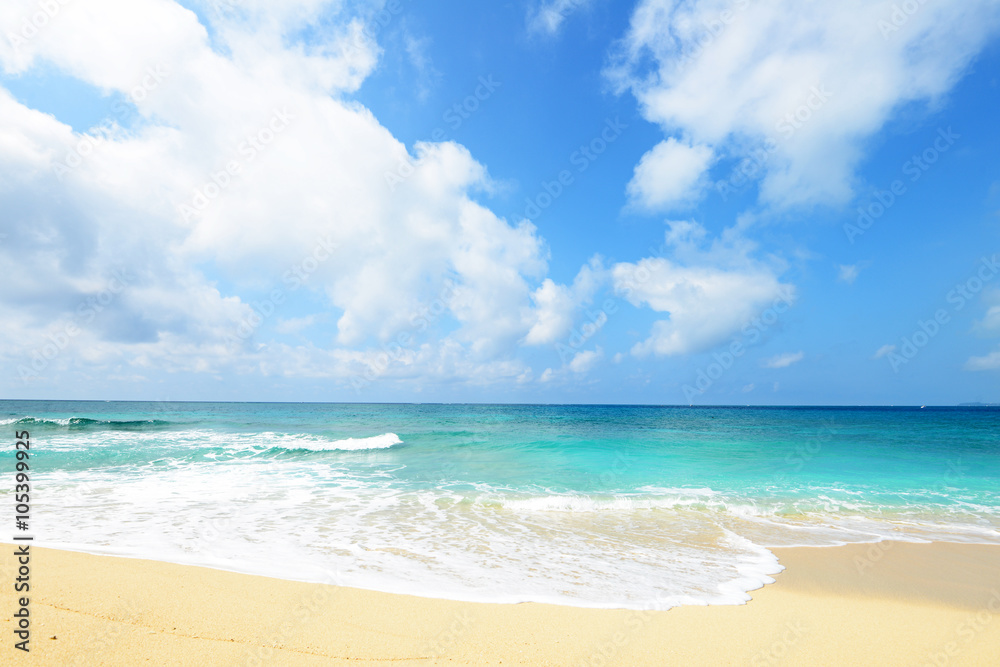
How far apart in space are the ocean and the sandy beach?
0.54 meters

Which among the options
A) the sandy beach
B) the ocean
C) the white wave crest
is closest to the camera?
the sandy beach

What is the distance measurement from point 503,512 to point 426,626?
20.4 ft

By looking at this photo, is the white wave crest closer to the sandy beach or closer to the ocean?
the ocean

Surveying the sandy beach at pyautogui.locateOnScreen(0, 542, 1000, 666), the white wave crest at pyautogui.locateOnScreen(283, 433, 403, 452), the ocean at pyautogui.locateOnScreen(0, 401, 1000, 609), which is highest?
the sandy beach at pyautogui.locateOnScreen(0, 542, 1000, 666)

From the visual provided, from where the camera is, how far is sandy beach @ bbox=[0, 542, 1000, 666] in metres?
3.74

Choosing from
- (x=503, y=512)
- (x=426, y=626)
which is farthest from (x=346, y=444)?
(x=426, y=626)

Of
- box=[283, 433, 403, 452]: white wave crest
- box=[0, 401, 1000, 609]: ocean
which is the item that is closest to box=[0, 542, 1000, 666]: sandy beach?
box=[0, 401, 1000, 609]: ocean

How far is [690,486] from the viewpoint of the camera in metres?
14.1

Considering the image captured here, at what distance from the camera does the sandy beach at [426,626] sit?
3.74m

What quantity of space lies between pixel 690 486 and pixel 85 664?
14503 mm

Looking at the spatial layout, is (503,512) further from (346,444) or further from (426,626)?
(346,444)

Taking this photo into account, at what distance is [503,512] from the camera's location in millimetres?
10414

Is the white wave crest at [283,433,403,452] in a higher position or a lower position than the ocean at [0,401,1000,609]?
lower

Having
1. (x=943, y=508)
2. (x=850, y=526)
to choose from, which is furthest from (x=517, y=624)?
(x=943, y=508)
